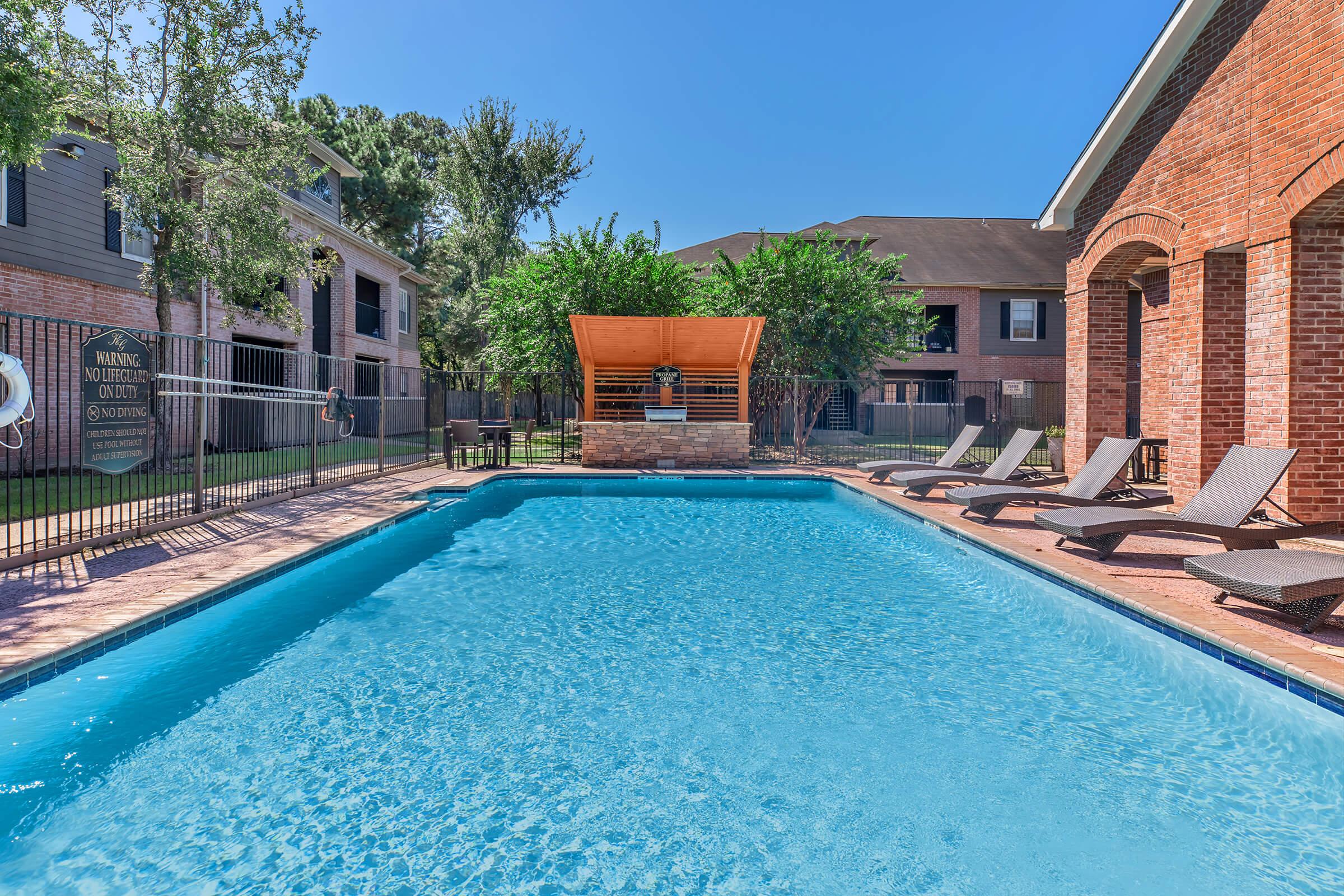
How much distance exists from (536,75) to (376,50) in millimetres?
5814

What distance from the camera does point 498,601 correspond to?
6152 mm

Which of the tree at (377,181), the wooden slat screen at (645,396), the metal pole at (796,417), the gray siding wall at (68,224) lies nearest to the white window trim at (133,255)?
the gray siding wall at (68,224)

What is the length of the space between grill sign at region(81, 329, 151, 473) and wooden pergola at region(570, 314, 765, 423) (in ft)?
27.9

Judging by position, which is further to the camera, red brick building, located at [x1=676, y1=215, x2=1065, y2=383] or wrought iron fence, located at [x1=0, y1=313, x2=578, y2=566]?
red brick building, located at [x1=676, y1=215, x2=1065, y2=383]

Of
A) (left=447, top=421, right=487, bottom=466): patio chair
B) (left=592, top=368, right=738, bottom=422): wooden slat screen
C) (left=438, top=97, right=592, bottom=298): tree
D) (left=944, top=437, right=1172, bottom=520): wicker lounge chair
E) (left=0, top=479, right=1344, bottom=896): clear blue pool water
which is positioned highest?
(left=438, top=97, right=592, bottom=298): tree

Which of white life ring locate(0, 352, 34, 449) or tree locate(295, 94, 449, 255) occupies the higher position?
tree locate(295, 94, 449, 255)

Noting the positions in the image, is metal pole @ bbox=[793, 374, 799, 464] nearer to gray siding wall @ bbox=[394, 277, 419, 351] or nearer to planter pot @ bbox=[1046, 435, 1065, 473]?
planter pot @ bbox=[1046, 435, 1065, 473]

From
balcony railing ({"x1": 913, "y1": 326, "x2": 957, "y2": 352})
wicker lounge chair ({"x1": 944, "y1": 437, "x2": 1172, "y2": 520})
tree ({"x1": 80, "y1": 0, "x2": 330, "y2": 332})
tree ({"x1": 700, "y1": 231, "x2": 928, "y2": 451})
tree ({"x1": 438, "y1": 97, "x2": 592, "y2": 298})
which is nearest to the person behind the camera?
wicker lounge chair ({"x1": 944, "y1": 437, "x2": 1172, "y2": 520})

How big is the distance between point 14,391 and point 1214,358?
1224 centimetres

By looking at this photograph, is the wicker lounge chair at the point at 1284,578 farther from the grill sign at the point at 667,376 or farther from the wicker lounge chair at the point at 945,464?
the grill sign at the point at 667,376

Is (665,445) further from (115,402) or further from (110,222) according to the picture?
(110,222)

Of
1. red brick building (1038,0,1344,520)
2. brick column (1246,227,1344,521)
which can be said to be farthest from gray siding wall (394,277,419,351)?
brick column (1246,227,1344,521)

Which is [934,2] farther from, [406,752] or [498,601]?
[406,752]

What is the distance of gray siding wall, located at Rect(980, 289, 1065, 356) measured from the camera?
25.5 meters
